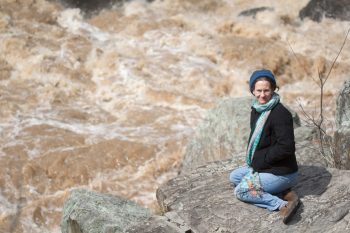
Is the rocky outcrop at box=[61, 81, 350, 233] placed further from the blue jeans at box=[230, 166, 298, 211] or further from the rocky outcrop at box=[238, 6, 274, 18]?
the rocky outcrop at box=[238, 6, 274, 18]

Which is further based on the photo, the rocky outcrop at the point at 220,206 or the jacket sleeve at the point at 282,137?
the rocky outcrop at the point at 220,206

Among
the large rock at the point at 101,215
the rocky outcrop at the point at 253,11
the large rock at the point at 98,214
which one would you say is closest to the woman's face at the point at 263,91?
the large rock at the point at 101,215

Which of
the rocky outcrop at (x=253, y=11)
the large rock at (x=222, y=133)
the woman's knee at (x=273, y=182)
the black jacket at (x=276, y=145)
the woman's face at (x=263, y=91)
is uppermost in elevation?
the rocky outcrop at (x=253, y=11)

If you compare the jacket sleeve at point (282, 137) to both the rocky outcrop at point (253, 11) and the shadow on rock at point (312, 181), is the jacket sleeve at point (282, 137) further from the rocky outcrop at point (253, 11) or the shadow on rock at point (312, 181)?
the rocky outcrop at point (253, 11)

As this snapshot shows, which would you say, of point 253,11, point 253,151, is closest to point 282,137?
point 253,151

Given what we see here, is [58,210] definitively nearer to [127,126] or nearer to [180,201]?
[127,126]

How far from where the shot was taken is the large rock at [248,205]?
4.12 meters

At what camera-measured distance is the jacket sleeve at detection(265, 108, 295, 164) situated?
4.00 m

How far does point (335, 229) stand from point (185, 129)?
6369 millimetres

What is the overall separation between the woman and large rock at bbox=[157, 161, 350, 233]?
117 mm

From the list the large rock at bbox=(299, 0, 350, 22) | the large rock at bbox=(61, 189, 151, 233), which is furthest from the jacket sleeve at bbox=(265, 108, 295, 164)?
the large rock at bbox=(299, 0, 350, 22)

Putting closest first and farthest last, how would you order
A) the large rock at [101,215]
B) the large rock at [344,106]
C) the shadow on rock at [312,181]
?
the shadow on rock at [312,181] < the large rock at [101,215] < the large rock at [344,106]

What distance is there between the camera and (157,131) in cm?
1013

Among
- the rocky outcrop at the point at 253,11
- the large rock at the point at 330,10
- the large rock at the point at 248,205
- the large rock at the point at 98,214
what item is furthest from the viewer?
the rocky outcrop at the point at 253,11
